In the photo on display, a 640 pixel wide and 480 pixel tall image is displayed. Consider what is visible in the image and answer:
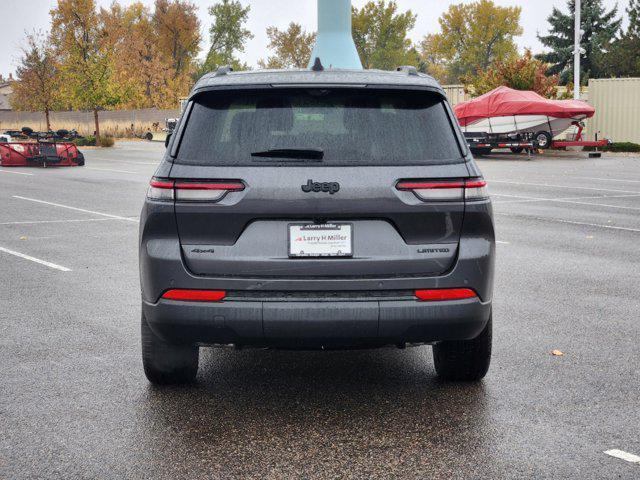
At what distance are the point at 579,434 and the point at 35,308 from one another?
192 inches

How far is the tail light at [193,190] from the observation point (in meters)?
4.18

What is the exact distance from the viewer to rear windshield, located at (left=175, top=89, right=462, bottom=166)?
4.24 m

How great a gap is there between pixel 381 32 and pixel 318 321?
96407 millimetres

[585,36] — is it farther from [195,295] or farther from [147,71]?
[195,295]

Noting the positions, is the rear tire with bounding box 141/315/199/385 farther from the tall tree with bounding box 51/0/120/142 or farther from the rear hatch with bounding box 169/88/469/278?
the tall tree with bounding box 51/0/120/142

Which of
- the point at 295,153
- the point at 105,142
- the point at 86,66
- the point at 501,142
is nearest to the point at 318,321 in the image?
the point at 295,153

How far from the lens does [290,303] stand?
4.15 m

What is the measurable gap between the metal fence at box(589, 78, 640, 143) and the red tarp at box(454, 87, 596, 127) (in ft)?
16.2

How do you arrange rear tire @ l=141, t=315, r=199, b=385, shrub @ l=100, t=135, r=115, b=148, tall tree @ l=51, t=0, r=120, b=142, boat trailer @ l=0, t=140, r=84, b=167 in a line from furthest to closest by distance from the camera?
tall tree @ l=51, t=0, r=120, b=142 → shrub @ l=100, t=135, r=115, b=148 → boat trailer @ l=0, t=140, r=84, b=167 → rear tire @ l=141, t=315, r=199, b=385

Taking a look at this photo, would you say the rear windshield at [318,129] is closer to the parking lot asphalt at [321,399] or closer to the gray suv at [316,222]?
the gray suv at [316,222]

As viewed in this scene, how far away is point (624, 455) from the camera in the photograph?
12.9 feet

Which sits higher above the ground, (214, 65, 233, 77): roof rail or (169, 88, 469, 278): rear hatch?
(214, 65, 233, 77): roof rail

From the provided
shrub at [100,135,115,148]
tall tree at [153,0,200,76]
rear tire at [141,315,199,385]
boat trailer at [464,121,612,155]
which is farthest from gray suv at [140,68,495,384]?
tall tree at [153,0,200,76]

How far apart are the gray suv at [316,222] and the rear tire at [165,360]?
0.42 meters
